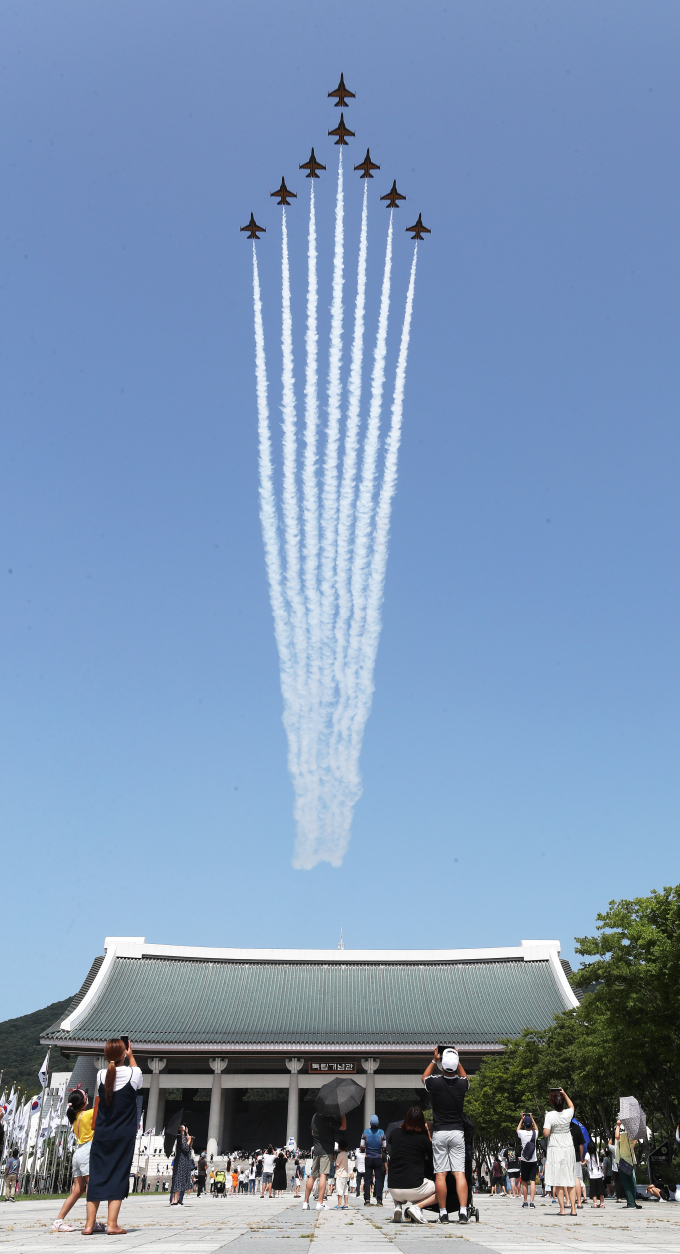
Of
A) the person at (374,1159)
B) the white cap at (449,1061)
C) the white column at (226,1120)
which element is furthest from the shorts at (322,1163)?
the white column at (226,1120)

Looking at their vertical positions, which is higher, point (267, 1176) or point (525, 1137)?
point (525, 1137)

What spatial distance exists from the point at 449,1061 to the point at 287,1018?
41.9m

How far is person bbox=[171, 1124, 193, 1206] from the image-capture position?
67.6 ft

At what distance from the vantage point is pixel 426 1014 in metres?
47.9

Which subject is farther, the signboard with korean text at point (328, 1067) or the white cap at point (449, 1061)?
the signboard with korean text at point (328, 1067)

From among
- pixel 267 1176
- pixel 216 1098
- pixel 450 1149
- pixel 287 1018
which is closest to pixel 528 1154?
pixel 450 1149

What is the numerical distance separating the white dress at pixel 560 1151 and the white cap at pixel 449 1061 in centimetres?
478

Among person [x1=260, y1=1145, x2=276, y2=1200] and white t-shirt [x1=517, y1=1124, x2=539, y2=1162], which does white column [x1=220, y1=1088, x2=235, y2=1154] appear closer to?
person [x1=260, y1=1145, x2=276, y2=1200]

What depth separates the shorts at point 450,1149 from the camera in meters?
9.45

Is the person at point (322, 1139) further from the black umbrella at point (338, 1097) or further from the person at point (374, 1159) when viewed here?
the person at point (374, 1159)

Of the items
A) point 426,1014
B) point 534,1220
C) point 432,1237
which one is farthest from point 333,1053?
point 432,1237

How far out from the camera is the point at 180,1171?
2089 centimetres

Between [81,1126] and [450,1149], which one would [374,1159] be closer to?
[81,1126]

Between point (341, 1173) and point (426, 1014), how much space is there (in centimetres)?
3308
